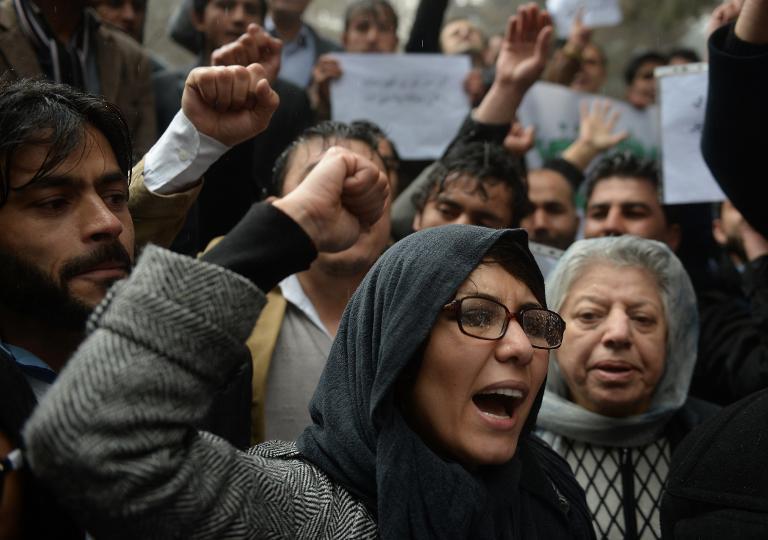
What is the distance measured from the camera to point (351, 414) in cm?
193

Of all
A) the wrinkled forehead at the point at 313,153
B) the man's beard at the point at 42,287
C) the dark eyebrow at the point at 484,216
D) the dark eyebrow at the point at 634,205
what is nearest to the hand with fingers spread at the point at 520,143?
the dark eyebrow at the point at 634,205

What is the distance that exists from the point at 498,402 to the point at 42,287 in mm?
1031

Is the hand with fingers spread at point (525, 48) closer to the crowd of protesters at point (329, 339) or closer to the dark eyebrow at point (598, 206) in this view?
the crowd of protesters at point (329, 339)

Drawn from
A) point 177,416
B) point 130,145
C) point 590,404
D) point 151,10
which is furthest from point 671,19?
point 177,416

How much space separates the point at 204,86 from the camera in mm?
2256

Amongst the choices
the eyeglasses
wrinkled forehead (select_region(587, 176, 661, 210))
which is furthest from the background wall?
the eyeglasses

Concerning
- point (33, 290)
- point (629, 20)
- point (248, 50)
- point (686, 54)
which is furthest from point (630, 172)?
point (629, 20)

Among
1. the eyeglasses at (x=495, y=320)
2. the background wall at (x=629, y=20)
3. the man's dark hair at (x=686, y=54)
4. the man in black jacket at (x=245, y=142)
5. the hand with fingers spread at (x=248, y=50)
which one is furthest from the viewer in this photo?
the background wall at (x=629, y=20)

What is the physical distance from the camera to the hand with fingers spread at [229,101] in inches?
88.7

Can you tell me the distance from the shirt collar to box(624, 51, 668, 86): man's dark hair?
364 cm

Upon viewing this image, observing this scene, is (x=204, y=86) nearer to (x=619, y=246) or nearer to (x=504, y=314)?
(x=504, y=314)

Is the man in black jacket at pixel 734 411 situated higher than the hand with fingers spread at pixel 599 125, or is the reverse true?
the man in black jacket at pixel 734 411

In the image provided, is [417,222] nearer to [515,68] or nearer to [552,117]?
[515,68]

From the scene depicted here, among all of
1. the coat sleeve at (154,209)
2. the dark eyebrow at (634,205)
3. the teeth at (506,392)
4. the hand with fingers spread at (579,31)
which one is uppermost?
the coat sleeve at (154,209)
